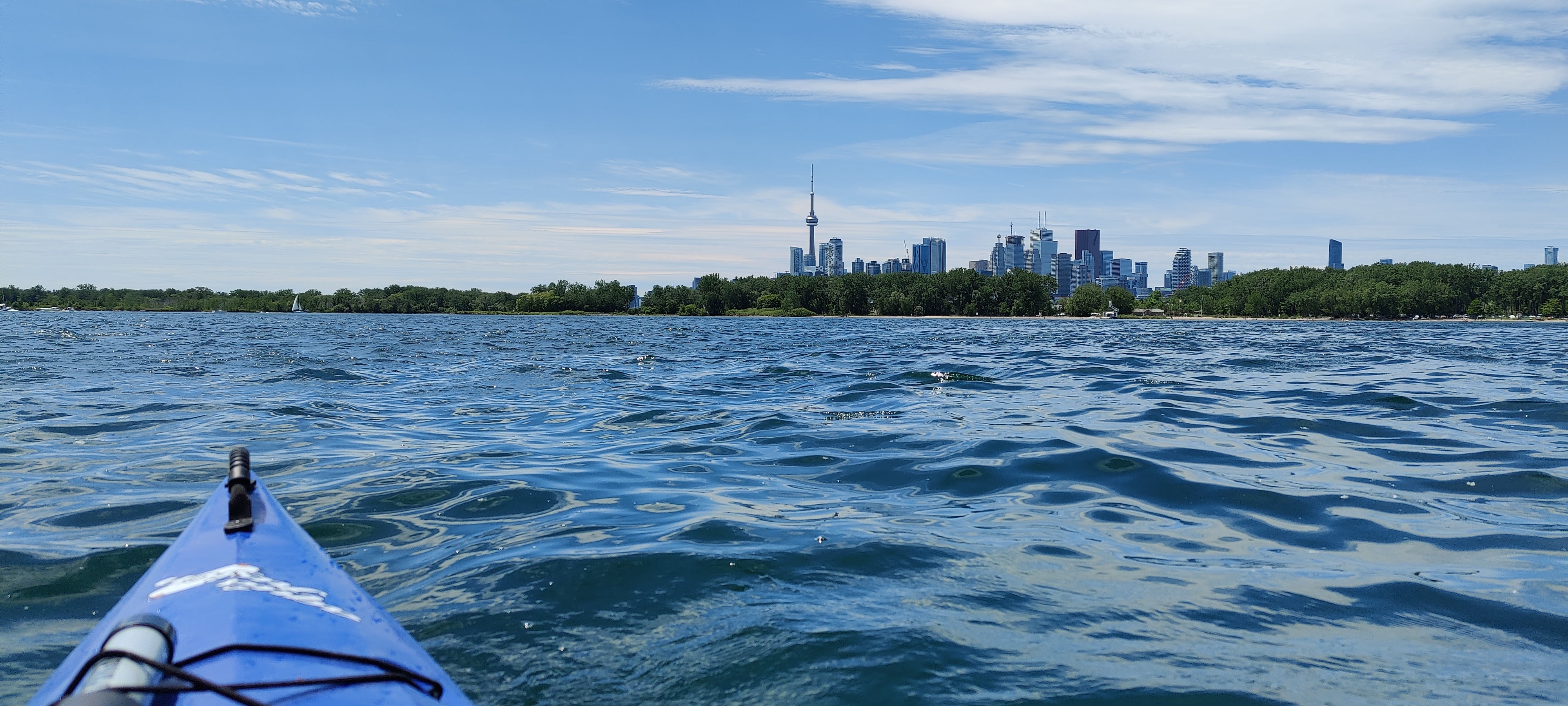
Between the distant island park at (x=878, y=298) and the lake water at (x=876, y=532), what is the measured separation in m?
132

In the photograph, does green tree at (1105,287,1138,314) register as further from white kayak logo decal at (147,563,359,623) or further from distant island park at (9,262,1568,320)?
white kayak logo decal at (147,563,359,623)

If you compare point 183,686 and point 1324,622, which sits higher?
point 183,686

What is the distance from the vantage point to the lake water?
12.4ft

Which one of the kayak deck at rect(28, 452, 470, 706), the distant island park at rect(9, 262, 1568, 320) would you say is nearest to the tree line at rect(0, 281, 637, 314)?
the distant island park at rect(9, 262, 1568, 320)

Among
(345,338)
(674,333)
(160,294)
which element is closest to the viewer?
(345,338)

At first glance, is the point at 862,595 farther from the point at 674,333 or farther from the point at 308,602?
the point at 674,333

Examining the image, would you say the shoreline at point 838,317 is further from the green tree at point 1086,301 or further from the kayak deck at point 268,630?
the kayak deck at point 268,630

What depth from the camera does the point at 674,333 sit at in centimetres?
5209

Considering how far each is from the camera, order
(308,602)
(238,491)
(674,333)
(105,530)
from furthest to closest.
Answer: (674,333) < (105,530) < (238,491) < (308,602)

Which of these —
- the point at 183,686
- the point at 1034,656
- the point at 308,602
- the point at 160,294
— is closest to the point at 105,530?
the point at 308,602

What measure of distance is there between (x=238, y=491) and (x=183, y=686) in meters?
1.53

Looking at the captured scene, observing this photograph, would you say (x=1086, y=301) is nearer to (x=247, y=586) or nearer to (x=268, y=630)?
(x=247, y=586)

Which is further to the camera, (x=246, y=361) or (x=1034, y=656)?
(x=246, y=361)

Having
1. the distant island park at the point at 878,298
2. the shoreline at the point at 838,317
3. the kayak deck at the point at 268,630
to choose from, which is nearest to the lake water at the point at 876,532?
the kayak deck at the point at 268,630
